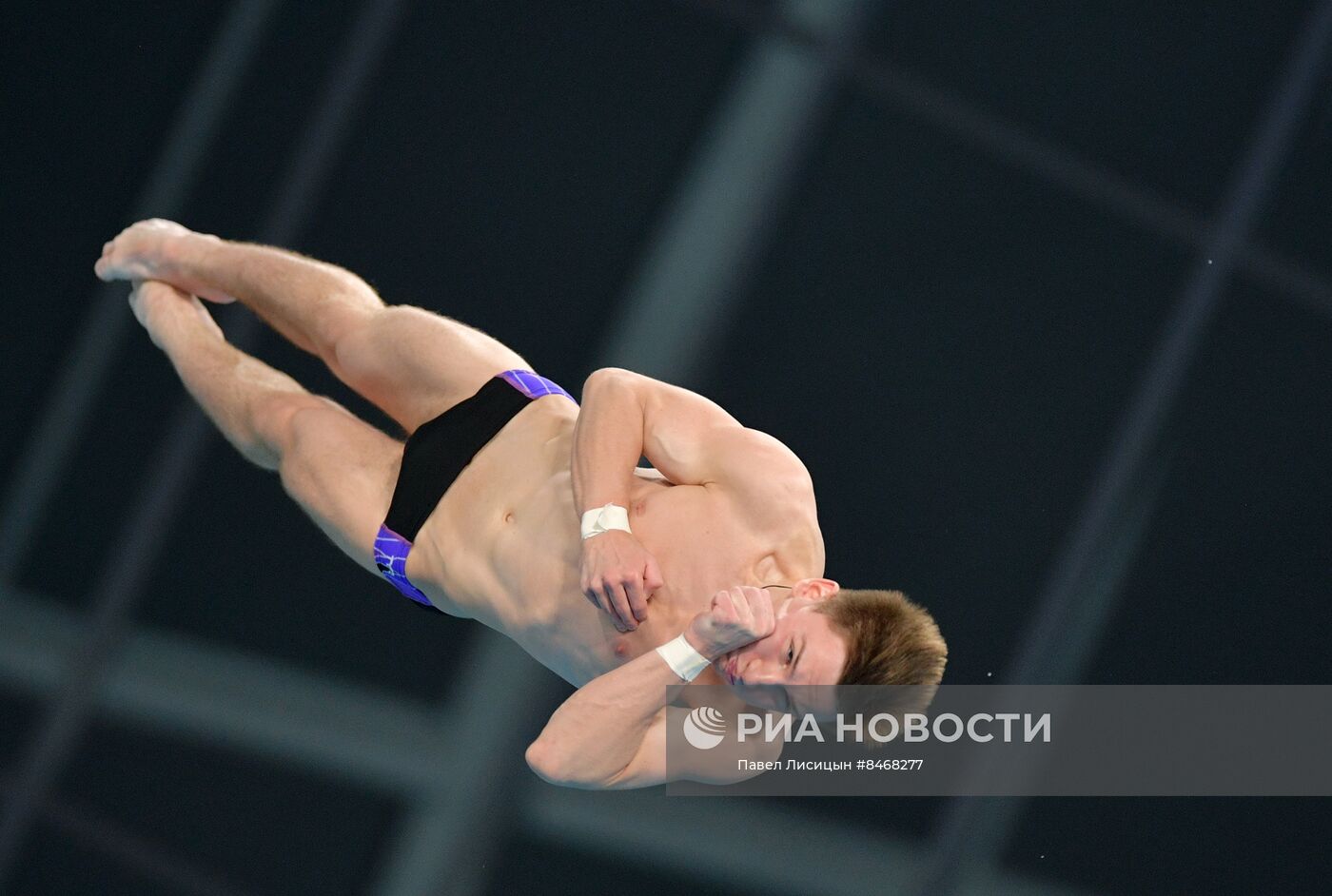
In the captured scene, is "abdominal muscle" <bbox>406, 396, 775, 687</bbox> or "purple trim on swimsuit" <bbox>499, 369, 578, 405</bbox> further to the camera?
"purple trim on swimsuit" <bbox>499, 369, 578, 405</bbox>

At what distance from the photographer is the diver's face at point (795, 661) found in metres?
1.99

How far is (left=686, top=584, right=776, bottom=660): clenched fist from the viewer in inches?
76.5

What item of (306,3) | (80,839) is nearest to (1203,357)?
(306,3)

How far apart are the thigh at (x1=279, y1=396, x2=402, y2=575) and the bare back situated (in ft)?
0.47

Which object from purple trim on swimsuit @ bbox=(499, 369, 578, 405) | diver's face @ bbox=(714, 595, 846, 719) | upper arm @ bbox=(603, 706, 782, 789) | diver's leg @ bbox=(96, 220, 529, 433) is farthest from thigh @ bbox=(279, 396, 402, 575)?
diver's face @ bbox=(714, 595, 846, 719)

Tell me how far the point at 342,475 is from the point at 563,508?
0.52 m

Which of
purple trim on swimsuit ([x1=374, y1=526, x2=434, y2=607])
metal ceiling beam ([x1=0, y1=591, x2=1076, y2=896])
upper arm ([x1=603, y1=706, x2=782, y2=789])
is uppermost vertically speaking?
purple trim on swimsuit ([x1=374, y1=526, x2=434, y2=607])

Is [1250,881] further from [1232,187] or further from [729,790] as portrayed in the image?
[1232,187]

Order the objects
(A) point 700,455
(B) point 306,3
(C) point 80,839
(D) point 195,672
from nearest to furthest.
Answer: (A) point 700,455 < (C) point 80,839 < (D) point 195,672 < (B) point 306,3

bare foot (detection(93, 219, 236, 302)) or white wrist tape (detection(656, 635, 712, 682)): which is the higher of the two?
bare foot (detection(93, 219, 236, 302))

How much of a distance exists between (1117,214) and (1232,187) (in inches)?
12.8

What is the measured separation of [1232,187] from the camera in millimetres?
3377

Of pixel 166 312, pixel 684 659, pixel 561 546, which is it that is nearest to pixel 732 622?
pixel 684 659

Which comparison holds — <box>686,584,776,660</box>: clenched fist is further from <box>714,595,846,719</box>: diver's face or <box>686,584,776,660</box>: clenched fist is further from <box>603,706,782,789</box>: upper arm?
<box>603,706,782,789</box>: upper arm
